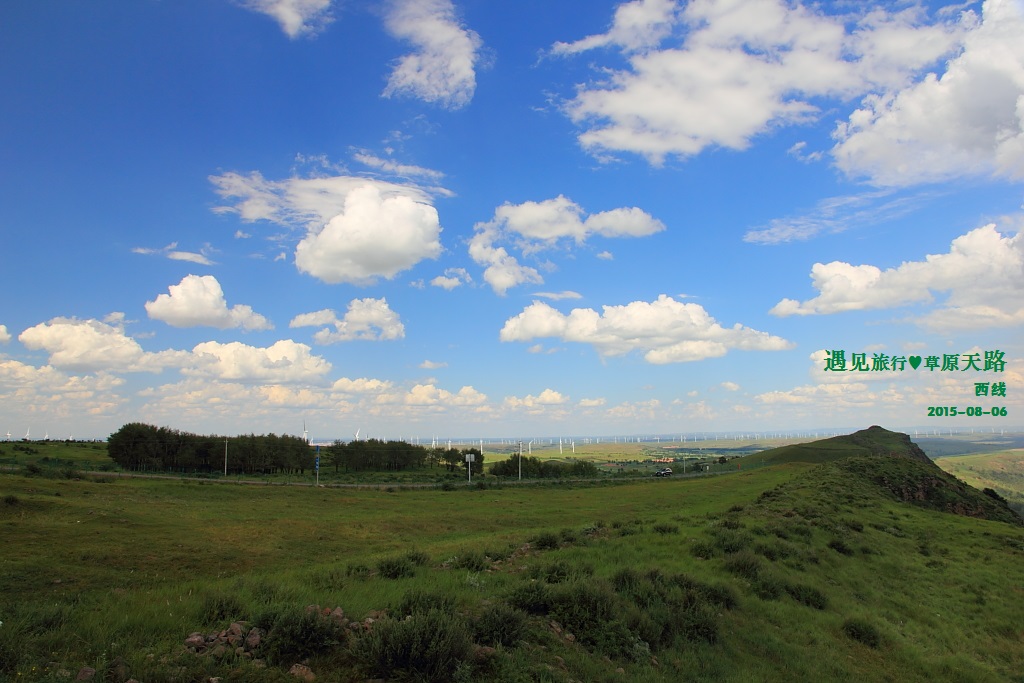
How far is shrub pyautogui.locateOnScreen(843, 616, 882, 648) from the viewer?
15.6 meters

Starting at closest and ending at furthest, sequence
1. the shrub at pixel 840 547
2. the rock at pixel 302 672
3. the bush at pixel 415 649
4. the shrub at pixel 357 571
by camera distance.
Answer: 1. the rock at pixel 302 672
2. the bush at pixel 415 649
3. the shrub at pixel 357 571
4. the shrub at pixel 840 547

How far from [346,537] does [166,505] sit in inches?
781

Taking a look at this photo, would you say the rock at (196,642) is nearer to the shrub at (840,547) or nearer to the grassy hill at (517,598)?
the grassy hill at (517,598)

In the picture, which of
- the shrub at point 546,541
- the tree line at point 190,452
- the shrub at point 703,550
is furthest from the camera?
the tree line at point 190,452

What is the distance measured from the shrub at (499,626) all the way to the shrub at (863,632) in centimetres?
1148

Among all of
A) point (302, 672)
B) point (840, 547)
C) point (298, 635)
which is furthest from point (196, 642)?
point (840, 547)

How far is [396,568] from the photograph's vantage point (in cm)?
1555

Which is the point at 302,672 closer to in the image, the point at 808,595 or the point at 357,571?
the point at 357,571

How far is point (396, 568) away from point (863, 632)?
13746 mm

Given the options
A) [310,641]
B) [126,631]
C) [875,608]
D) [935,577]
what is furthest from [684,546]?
[126,631]

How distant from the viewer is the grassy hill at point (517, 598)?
8484 mm

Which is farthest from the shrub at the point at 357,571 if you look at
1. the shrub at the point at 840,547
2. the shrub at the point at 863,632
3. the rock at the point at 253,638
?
the shrub at the point at 840,547

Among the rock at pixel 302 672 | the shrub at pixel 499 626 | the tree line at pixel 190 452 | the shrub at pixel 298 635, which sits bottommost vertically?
the tree line at pixel 190 452

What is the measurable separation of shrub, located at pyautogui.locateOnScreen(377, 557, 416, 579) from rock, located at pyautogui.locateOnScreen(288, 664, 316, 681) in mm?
6924
